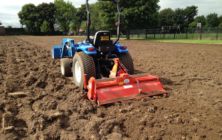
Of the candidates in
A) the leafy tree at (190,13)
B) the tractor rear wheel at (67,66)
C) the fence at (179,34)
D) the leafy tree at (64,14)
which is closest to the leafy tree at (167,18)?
the leafy tree at (190,13)

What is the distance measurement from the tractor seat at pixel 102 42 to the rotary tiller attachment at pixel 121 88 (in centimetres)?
66

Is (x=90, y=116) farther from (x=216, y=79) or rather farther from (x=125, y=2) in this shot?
(x=125, y=2)

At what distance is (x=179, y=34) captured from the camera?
4181cm

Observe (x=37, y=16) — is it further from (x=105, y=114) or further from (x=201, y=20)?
(x=105, y=114)

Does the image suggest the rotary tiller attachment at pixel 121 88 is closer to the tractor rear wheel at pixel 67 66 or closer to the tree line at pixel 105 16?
the tractor rear wheel at pixel 67 66

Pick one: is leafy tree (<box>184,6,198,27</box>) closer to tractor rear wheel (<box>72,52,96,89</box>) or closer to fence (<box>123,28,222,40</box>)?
fence (<box>123,28,222,40</box>)

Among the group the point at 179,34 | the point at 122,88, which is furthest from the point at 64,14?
the point at 122,88

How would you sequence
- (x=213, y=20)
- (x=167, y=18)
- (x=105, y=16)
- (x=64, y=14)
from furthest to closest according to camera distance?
(x=167, y=18)
(x=213, y=20)
(x=64, y=14)
(x=105, y=16)

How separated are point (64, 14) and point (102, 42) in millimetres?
76795

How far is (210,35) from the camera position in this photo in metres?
35.7

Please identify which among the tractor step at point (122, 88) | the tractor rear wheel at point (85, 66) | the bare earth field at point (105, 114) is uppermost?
the tractor rear wheel at point (85, 66)

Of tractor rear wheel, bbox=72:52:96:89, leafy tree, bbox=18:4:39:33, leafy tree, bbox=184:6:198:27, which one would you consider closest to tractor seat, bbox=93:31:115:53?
tractor rear wheel, bbox=72:52:96:89

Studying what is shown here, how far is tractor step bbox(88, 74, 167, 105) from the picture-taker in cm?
599

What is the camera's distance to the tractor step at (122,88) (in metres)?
5.99
